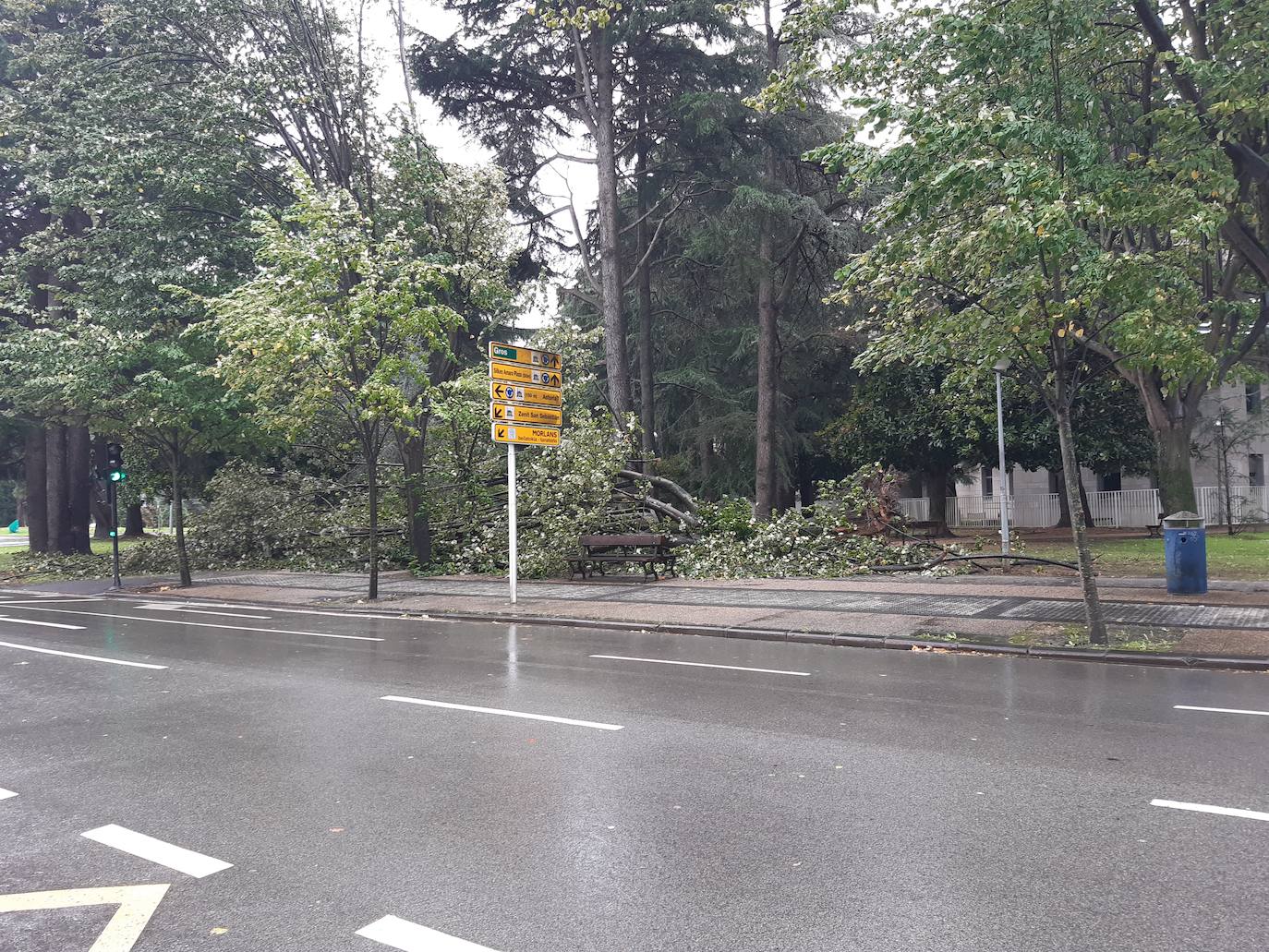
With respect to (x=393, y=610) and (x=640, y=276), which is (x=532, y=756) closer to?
(x=393, y=610)

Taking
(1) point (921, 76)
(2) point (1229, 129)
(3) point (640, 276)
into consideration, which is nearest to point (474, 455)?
(3) point (640, 276)

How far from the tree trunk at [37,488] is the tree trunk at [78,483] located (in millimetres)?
1748

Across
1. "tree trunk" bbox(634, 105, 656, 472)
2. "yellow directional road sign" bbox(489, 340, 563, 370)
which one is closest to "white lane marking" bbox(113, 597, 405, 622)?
→ "yellow directional road sign" bbox(489, 340, 563, 370)

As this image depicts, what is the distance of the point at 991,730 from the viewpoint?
6984 mm

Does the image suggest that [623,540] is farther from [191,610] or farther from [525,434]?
[191,610]

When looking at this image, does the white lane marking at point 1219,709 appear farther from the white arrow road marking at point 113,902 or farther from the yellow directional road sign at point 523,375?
the yellow directional road sign at point 523,375

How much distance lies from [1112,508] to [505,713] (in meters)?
34.3

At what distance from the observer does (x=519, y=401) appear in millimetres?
17484

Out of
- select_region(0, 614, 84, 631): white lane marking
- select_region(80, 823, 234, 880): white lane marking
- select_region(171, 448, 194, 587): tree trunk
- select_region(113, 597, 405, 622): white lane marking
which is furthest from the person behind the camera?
select_region(171, 448, 194, 587): tree trunk

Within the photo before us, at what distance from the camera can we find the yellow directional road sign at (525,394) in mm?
17031

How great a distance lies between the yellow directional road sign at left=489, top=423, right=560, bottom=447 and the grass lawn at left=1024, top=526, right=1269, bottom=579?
11458 millimetres

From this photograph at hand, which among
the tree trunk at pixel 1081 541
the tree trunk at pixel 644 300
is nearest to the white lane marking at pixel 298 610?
the tree trunk at pixel 1081 541

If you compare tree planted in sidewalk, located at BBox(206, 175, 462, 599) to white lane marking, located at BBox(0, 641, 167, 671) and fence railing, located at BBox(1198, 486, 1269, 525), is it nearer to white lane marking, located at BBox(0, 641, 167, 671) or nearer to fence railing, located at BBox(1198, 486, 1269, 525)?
white lane marking, located at BBox(0, 641, 167, 671)

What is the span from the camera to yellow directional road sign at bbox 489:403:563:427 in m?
17.0
